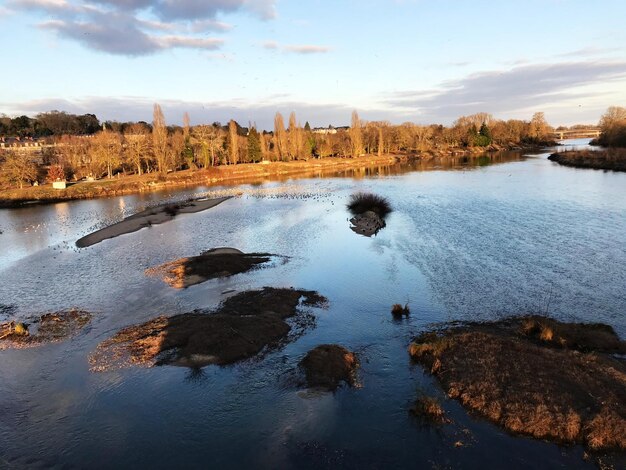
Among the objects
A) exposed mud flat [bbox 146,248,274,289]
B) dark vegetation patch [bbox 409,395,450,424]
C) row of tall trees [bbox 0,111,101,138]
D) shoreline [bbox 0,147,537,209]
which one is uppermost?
row of tall trees [bbox 0,111,101,138]

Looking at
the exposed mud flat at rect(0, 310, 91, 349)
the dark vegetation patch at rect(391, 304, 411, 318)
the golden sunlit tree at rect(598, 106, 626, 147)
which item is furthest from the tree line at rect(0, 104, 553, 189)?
the dark vegetation patch at rect(391, 304, 411, 318)

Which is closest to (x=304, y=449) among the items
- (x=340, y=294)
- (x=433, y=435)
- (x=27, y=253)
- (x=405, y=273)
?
(x=433, y=435)

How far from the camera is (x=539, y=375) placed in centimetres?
1426

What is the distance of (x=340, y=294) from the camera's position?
24469mm

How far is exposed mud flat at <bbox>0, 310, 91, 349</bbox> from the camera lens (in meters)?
19.8

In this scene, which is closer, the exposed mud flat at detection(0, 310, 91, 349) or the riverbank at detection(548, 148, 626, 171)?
the exposed mud flat at detection(0, 310, 91, 349)

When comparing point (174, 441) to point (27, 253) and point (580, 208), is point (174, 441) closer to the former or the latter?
point (27, 253)

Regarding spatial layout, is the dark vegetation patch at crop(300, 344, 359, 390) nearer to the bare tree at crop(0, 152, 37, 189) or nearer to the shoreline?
the shoreline

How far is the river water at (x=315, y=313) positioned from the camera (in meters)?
12.5

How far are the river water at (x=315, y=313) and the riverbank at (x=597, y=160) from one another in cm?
3456

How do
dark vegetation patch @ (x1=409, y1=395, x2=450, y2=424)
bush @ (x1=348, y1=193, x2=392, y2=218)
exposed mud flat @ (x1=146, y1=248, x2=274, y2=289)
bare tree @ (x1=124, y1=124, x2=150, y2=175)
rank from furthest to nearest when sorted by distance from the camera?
bare tree @ (x1=124, y1=124, x2=150, y2=175) → bush @ (x1=348, y1=193, x2=392, y2=218) → exposed mud flat @ (x1=146, y1=248, x2=274, y2=289) → dark vegetation patch @ (x1=409, y1=395, x2=450, y2=424)

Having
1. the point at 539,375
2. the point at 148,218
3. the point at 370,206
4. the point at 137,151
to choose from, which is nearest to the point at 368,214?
the point at 370,206

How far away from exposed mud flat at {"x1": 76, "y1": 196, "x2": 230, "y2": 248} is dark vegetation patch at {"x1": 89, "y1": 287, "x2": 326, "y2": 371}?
2344cm

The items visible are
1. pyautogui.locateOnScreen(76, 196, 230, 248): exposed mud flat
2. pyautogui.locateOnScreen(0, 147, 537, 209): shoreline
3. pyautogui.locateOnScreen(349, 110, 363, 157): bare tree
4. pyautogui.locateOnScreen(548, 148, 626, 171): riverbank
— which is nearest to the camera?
pyautogui.locateOnScreen(76, 196, 230, 248): exposed mud flat
